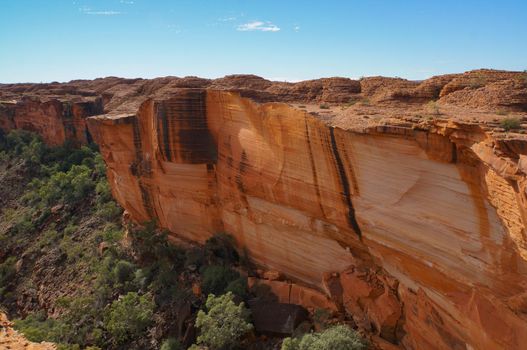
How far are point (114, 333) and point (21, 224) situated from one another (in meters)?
14.0

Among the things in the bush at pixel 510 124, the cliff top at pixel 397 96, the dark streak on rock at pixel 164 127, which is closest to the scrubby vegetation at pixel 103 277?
the dark streak on rock at pixel 164 127

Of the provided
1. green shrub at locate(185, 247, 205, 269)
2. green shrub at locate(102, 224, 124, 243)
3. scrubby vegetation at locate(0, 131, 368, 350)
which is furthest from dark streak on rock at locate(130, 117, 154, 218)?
green shrub at locate(185, 247, 205, 269)

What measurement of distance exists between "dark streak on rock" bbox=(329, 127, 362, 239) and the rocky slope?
0.13 feet

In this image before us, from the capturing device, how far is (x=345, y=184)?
35.8ft

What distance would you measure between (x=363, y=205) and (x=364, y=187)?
1.77 ft

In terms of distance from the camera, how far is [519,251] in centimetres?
750

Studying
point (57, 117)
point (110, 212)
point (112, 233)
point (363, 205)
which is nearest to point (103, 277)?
point (112, 233)

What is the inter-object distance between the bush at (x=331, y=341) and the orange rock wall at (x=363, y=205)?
104 cm

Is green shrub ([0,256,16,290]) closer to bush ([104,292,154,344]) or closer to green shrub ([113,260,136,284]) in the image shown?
green shrub ([113,260,136,284])

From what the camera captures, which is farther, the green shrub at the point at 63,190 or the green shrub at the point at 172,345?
the green shrub at the point at 63,190

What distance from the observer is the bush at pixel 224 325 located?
12.3 m

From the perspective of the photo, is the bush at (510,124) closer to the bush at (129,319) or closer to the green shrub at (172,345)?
the green shrub at (172,345)

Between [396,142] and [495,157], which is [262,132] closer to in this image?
[396,142]

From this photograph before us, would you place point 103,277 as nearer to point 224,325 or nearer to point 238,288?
point 238,288
